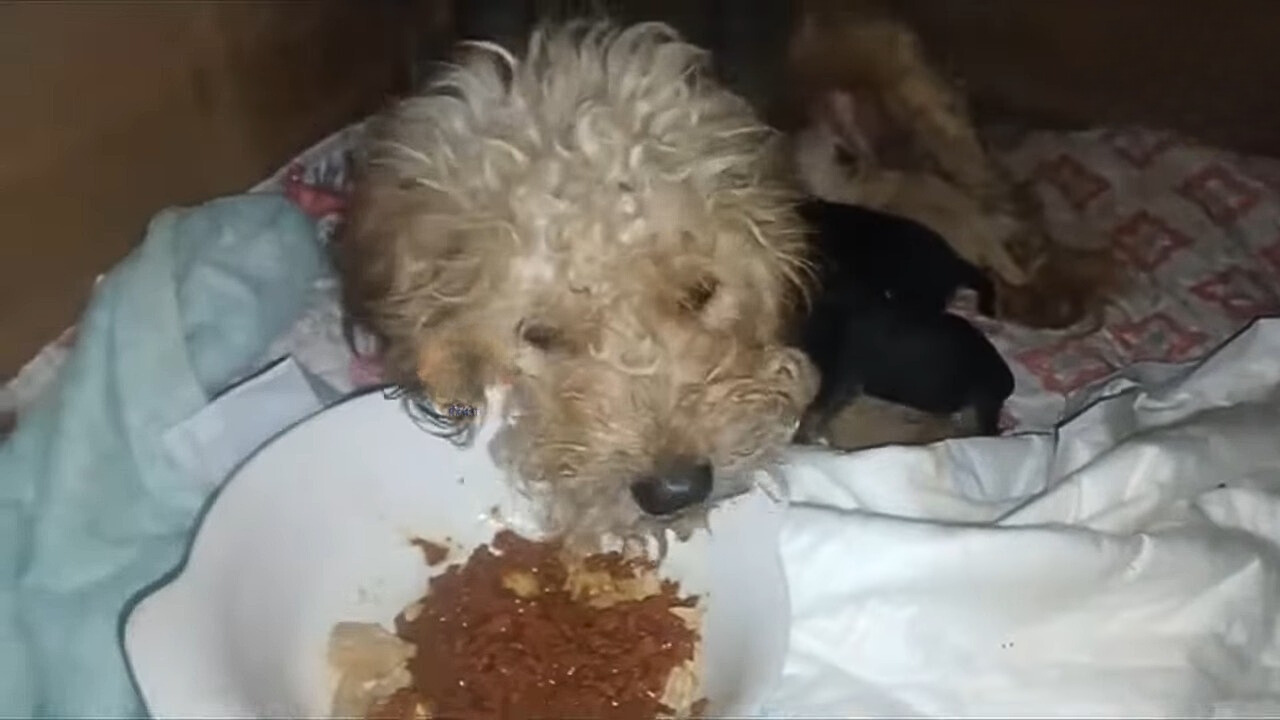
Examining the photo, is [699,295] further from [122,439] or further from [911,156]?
[911,156]

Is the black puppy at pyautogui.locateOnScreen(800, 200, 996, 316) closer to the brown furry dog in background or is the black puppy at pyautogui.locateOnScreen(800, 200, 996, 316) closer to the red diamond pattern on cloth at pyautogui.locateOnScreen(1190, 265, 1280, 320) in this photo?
the brown furry dog in background

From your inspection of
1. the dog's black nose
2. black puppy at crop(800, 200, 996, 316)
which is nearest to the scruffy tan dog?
the dog's black nose

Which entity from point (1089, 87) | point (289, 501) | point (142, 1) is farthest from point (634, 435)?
point (1089, 87)

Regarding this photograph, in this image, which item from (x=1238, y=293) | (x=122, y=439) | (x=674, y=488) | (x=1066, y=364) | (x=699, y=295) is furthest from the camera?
(x=1238, y=293)

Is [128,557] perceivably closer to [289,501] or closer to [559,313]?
[289,501]

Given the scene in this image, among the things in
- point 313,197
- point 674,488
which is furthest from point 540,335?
point 313,197

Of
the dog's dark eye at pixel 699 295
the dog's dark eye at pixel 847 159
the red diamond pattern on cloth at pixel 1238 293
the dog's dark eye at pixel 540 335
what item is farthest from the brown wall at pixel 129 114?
the red diamond pattern on cloth at pixel 1238 293
